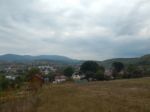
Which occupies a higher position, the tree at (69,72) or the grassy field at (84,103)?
the tree at (69,72)

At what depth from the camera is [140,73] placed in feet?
226

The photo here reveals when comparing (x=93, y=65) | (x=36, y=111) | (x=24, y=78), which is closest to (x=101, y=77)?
(x=93, y=65)

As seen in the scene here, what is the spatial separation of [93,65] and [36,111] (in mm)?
68543

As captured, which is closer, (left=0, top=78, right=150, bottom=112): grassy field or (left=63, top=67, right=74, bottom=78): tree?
(left=0, top=78, right=150, bottom=112): grassy field

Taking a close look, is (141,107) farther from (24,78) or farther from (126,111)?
(24,78)

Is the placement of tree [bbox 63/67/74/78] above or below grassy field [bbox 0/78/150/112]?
above

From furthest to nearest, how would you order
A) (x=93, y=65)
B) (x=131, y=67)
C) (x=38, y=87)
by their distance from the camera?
(x=93, y=65) → (x=131, y=67) → (x=38, y=87)

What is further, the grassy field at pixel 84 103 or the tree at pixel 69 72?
the tree at pixel 69 72

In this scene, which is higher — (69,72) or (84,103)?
(69,72)

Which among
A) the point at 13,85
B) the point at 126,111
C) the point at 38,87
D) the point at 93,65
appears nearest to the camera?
the point at 126,111

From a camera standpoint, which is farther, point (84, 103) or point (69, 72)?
point (69, 72)

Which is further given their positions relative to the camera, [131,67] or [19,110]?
[131,67]

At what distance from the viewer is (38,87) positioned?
3531 centimetres

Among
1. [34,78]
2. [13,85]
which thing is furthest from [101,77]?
[34,78]
